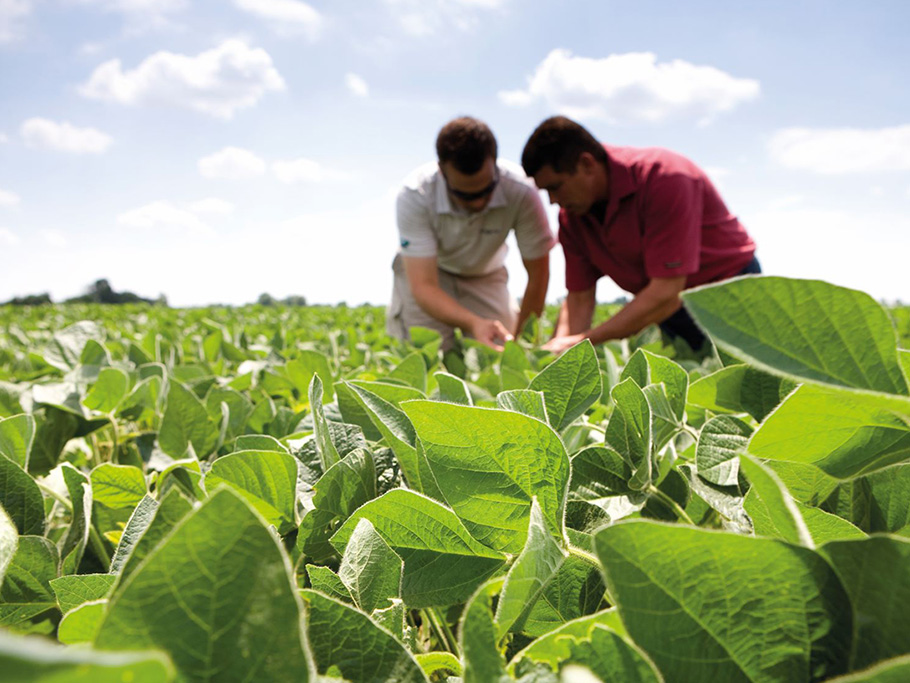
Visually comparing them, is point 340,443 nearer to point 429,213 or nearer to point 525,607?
point 525,607

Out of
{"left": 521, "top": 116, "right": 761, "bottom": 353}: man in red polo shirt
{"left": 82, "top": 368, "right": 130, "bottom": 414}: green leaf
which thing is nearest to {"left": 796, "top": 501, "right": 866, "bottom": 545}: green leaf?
{"left": 82, "top": 368, "right": 130, "bottom": 414}: green leaf

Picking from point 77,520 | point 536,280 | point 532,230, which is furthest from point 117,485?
point 536,280

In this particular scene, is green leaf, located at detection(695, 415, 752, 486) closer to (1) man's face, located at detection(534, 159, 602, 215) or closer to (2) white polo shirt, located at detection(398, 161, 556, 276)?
(1) man's face, located at detection(534, 159, 602, 215)

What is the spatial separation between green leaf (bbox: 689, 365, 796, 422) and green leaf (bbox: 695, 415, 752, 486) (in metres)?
0.09

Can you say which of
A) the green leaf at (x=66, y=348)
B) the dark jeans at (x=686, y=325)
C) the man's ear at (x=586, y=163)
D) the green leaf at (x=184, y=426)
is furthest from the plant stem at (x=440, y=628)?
the dark jeans at (x=686, y=325)

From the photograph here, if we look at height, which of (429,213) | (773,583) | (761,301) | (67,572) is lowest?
(67,572)

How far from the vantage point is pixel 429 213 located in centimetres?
541

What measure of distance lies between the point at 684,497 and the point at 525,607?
50 cm

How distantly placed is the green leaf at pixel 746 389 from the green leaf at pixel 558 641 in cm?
54

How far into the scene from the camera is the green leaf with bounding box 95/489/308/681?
32cm

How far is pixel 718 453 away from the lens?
0.81m

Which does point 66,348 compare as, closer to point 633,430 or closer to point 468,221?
point 633,430

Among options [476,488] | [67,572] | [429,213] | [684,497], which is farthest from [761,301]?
[429,213]

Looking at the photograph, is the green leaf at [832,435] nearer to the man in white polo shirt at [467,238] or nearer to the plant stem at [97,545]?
the plant stem at [97,545]
